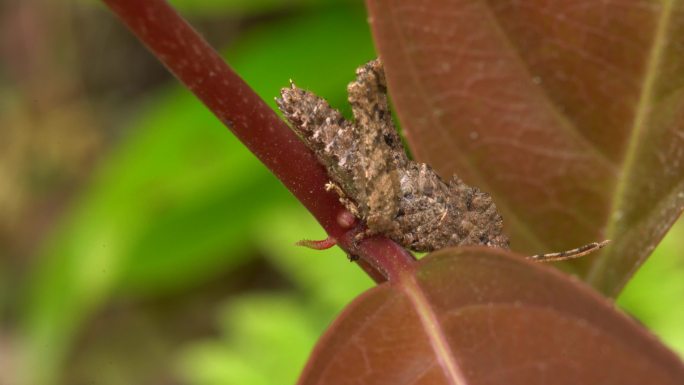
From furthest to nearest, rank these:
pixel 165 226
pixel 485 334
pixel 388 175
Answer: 1. pixel 165 226
2. pixel 388 175
3. pixel 485 334

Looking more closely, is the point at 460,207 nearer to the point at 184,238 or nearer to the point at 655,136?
the point at 655,136

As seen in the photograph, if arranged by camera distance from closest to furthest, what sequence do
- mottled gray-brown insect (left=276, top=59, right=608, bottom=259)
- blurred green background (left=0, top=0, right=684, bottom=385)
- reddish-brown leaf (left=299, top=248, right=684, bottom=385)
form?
reddish-brown leaf (left=299, top=248, right=684, bottom=385) → mottled gray-brown insect (left=276, top=59, right=608, bottom=259) → blurred green background (left=0, top=0, right=684, bottom=385)

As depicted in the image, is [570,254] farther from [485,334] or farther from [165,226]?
[165,226]

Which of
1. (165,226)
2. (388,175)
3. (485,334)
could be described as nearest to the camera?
Result: (485,334)

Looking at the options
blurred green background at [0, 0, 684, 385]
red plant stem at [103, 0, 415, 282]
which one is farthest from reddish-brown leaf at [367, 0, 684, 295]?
blurred green background at [0, 0, 684, 385]

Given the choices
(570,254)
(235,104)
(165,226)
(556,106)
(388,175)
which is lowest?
(570,254)

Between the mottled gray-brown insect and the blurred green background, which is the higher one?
the blurred green background

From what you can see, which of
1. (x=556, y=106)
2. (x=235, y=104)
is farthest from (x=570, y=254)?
(x=235, y=104)

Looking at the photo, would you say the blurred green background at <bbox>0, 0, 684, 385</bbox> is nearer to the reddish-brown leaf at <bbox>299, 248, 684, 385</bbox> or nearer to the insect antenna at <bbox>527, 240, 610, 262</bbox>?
the insect antenna at <bbox>527, 240, 610, 262</bbox>
